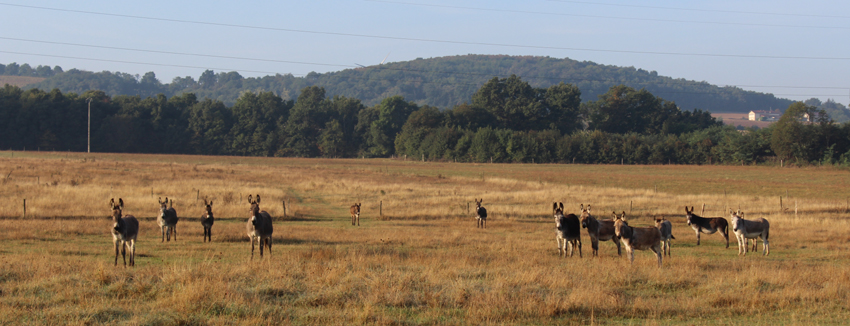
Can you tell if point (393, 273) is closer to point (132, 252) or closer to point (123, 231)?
point (123, 231)

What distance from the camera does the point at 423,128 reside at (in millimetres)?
109688

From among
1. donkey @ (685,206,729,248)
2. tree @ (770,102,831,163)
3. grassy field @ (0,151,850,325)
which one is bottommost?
grassy field @ (0,151,850,325)

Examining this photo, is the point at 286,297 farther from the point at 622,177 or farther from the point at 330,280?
the point at 622,177

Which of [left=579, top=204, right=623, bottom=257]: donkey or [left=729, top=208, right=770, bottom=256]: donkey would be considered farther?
[left=729, top=208, right=770, bottom=256]: donkey

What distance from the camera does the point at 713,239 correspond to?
2362cm

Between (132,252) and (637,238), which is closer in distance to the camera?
(132,252)

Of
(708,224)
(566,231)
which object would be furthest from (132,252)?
(708,224)

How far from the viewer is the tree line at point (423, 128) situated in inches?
3765

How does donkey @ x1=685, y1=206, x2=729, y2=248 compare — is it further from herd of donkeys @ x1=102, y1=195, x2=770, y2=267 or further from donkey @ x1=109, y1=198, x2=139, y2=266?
donkey @ x1=109, y1=198, x2=139, y2=266

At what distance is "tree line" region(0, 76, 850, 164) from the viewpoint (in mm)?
95625

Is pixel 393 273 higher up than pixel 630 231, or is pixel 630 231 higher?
pixel 630 231

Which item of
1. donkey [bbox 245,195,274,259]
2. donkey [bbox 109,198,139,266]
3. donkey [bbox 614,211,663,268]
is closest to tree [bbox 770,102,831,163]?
donkey [bbox 614,211,663,268]

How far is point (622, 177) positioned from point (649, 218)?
117 ft

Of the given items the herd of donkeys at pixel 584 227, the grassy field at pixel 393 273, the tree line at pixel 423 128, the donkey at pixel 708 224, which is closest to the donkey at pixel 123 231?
the herd of donkeys at pixel 584 227
